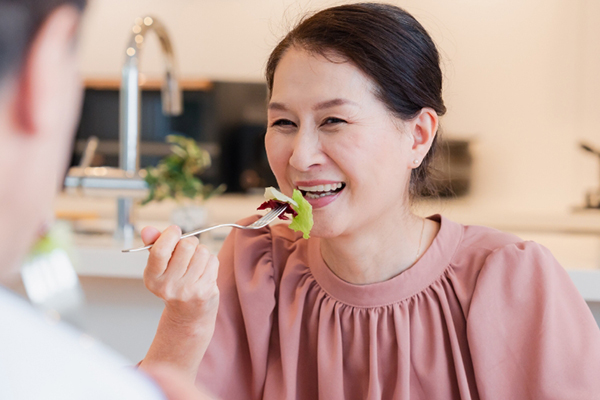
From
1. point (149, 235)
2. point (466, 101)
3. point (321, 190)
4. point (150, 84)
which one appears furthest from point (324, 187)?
point (150, 84)

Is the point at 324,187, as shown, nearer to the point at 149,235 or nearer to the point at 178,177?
the point at 149,235

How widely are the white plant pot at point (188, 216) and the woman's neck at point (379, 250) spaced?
686 mm

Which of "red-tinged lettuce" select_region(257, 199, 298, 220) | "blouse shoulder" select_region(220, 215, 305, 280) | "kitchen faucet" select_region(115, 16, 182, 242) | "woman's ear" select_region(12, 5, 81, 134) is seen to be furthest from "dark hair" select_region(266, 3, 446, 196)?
"woman's ear" select_region(12, 5, 81, 134)

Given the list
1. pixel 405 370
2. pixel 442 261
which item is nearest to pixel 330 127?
pixel 442 261

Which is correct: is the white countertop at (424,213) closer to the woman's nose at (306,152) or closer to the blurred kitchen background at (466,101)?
the blurred kitchen background at (466,101)

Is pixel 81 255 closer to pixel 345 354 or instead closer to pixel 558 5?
pixel 345 354

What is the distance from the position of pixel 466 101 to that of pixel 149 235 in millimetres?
2905

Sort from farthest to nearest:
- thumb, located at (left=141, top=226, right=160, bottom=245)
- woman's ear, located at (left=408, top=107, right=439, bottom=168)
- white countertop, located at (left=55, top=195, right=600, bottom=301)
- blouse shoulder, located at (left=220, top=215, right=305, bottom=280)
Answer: white countertop, located at (left=55, top=195, right=600, bottom=301), blouse shoulder, located at (left=220, top=215, right=305, bottom=280), woman's ear, located at (left=408, top=107, right=439, bottom=168), thumb, located at (left=141, top=226, right=160, bottom=245)

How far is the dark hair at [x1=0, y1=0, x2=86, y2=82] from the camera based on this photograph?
25 centimetres

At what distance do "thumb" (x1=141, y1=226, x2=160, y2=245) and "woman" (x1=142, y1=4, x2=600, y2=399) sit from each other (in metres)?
0.06

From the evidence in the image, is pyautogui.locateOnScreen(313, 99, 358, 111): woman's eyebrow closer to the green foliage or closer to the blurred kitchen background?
the green foliage

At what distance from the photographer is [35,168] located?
10.9 inches

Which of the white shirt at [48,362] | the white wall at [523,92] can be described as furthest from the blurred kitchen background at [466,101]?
the white shirt at [48,362]

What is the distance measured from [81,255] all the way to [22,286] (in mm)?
1190
